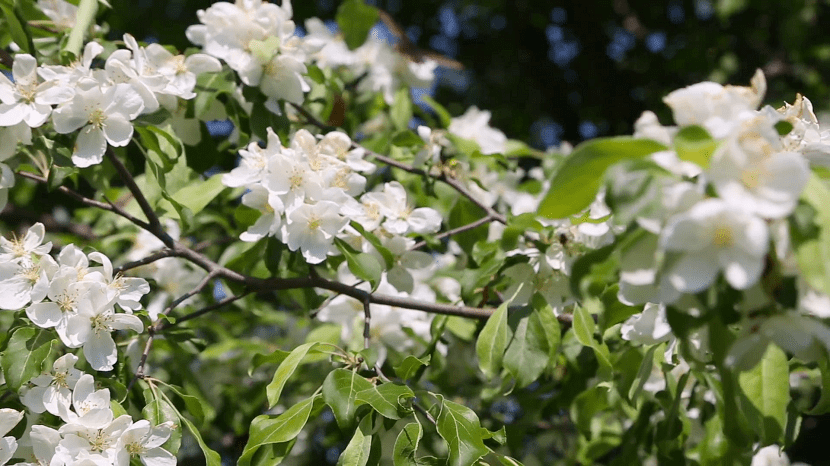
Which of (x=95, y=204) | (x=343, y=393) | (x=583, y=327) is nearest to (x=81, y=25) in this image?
(x=95, y=204)

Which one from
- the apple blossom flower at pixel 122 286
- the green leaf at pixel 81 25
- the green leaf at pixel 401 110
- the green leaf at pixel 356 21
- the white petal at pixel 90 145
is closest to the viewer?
the apple blossom flower at pixel 122 286

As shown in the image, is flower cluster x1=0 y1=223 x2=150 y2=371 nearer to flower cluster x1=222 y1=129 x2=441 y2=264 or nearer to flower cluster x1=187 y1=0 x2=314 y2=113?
flower cluster x1=222 y1=129 x2=441 y2=264

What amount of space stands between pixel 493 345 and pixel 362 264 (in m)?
0.32

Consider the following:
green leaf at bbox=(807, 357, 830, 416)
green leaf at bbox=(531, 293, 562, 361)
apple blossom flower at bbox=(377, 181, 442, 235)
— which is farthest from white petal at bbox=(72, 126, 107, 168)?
green leaf at bbox=(807, 357, 830, 416)

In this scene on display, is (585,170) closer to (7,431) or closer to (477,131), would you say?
(7,431)

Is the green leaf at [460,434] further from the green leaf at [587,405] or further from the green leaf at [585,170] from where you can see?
the green leaf at [587,405]

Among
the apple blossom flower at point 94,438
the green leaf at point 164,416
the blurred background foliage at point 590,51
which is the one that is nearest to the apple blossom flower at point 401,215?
the green leaf at point 164,416

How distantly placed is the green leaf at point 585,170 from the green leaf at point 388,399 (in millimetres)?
505

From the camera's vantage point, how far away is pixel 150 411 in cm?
135

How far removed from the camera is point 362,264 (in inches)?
61.8

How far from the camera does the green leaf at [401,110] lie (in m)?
2.54

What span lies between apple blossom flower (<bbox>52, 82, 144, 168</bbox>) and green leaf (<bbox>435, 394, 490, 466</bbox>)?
823 millimetres

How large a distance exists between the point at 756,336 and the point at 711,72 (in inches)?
143

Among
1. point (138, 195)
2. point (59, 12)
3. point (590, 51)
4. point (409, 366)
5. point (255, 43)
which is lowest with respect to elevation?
point (590, 51)
